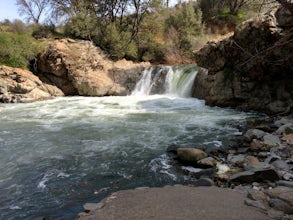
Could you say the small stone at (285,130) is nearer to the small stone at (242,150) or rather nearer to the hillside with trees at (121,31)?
the small stone at (242,150)

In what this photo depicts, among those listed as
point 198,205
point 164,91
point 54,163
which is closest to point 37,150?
point 54,163

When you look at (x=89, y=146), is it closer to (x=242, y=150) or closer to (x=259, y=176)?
(x=242, y=150)

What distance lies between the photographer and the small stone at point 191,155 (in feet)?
23.5

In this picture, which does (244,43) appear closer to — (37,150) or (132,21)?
(37,150)

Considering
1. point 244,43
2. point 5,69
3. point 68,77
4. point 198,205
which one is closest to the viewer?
point 198,205

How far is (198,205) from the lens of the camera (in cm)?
464

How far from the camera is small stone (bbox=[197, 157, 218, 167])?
6.84m

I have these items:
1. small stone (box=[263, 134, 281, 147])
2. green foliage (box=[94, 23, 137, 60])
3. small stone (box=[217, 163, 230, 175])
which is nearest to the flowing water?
small stone (box=[217, 163, 230, 175])

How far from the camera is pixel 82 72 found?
20.1 meters

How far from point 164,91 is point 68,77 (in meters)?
6.06

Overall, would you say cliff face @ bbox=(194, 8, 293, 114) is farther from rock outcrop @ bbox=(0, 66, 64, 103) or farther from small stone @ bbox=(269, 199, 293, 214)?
rock outcrop @ bbox=(0, 66, 64, 103)

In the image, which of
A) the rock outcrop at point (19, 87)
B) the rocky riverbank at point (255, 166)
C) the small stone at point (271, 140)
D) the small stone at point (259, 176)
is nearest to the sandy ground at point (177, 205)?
the rocky riverbank at point (255, 166)

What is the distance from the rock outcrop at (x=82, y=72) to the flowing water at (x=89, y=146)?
12.8 ft

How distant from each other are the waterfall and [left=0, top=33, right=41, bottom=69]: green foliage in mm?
6935
